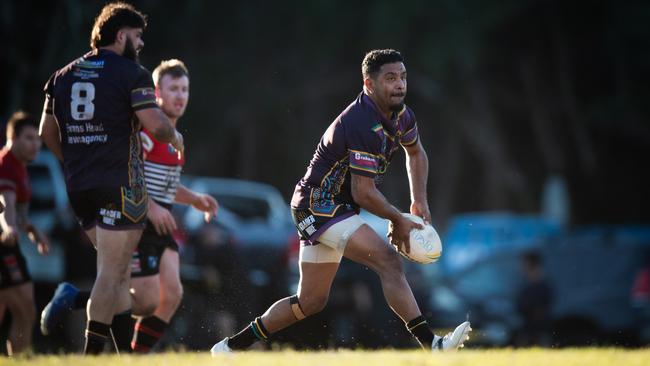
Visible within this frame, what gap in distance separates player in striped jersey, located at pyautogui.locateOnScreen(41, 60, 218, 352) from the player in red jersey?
45.4 inches

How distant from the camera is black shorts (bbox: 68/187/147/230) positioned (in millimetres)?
7859

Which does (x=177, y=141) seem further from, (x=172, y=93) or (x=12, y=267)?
(x=12, y=267)

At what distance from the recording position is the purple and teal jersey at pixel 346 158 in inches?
316

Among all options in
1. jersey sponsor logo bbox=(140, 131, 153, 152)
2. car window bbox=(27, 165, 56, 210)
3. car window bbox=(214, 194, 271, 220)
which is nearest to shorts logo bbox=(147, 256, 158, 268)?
jersey sponsor logo bbox=(140, 131, 153, 152)

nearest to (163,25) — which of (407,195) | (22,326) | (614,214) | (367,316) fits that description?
(407,195)

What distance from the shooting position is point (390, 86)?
26.8ft

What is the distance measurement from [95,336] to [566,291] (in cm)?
1062

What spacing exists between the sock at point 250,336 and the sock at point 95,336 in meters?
1.14

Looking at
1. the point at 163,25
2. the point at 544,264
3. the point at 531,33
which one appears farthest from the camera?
the point at 531,33

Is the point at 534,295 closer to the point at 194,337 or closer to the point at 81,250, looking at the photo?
the point at 194,337

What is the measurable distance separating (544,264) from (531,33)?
13.0 m

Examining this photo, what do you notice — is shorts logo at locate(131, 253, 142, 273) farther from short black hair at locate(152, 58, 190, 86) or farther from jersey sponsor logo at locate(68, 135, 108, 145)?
jersey sponsor logo at locate(68, 135, 108, 145)

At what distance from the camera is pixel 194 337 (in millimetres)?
15391

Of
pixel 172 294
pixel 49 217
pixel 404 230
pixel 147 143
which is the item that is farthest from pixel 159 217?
pixel 49 217
